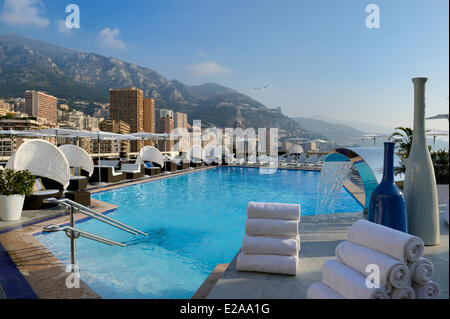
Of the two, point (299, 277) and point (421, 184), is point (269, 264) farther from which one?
point (421, 184)

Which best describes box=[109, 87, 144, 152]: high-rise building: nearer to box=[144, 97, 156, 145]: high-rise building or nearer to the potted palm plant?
box=[144, 97, 156, 145]: high-rise building

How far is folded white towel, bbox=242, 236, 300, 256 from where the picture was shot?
9.41 ft

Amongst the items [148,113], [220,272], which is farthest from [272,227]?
[148,113]

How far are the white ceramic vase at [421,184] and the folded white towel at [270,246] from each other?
1.66 m

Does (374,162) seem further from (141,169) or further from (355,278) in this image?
(141,169)

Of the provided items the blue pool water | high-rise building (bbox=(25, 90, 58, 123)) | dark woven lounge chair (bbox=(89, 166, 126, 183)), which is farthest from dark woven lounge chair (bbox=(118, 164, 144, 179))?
high-rise building (bbox=(25, 90, 58, 123))

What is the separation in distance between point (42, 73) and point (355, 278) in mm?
58662

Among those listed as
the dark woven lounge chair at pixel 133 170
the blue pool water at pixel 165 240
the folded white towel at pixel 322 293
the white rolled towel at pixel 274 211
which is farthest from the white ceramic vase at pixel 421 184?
the dark woven lounge chair at pixel 133 170

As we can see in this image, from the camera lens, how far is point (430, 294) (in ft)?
6.17

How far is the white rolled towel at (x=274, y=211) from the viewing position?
9.84ft

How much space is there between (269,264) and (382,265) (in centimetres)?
127

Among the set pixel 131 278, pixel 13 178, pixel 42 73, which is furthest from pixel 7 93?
pixel 131 278

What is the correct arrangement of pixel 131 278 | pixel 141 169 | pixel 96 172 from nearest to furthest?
pixel 131 278 → pixel 96 172 → pixel 141 169
